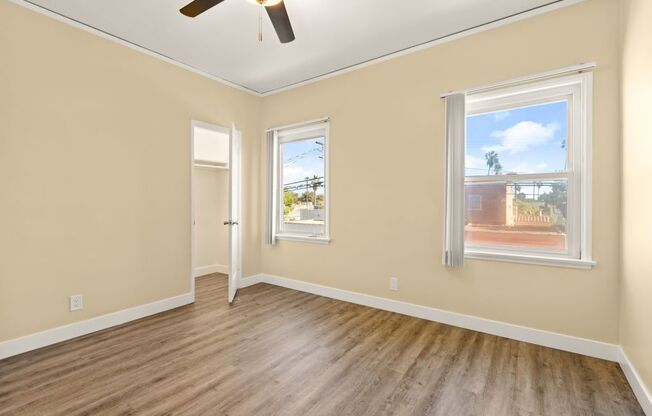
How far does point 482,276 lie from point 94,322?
3.76 m

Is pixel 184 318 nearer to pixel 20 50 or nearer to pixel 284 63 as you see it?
pixel 20 50

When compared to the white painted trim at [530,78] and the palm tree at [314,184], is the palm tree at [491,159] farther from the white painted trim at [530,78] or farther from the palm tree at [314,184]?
the palm tree at [314,184]

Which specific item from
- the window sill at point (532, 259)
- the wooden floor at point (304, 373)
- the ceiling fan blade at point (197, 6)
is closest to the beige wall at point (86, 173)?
the wooden floor at point (304, 373)

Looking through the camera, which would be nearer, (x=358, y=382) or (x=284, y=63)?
(x=358, y=382)

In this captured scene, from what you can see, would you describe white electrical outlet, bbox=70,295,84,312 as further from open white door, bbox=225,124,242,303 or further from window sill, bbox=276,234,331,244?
window sill, bbox=276,234,331,244

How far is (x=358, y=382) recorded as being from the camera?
2141 mm

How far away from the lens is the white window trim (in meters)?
2.50

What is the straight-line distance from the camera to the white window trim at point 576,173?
2496 millimetres

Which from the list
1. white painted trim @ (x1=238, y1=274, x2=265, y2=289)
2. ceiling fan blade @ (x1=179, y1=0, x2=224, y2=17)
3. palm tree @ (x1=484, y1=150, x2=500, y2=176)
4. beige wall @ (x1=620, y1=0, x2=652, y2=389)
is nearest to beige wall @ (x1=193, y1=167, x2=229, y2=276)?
white painted trim @ (x1=238, y1=274, x2=265, y2=289)

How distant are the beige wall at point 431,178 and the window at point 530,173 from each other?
117 mm

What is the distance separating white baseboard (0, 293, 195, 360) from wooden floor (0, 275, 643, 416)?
0.10m

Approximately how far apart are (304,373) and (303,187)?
2.71 meters

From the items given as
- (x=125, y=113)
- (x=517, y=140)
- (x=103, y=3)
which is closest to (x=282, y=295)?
(x=125, y=113)

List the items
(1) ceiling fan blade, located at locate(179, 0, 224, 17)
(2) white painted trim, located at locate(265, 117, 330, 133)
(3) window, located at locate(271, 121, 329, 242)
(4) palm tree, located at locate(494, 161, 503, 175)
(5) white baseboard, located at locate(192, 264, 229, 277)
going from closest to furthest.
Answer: (1) ceiling fan blade, located at locate(179, 0, 224, 17)
(4) palm tree, located at locate(494, 161, 503, 175)
(2) white painted trim, located at locate(265, 117, 330, 133)
(3) window, located at locate(271, 121, 329, 242)
(5) white baseboard, located at locate(192, 264, 229, 277)
